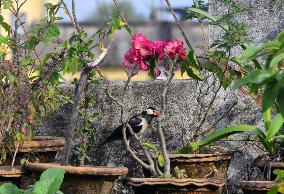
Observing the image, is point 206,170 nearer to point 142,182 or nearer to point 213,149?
point 213,149

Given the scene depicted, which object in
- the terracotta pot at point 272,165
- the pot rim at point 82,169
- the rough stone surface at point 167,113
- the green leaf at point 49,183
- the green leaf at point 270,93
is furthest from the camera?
the rough stone surface at point 167,113

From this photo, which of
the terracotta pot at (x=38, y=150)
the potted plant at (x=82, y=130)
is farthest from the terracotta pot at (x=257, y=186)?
the terracotta pot at (x=38, y=150)

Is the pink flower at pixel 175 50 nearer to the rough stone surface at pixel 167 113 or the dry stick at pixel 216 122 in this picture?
the dry stick at pixel 216 122

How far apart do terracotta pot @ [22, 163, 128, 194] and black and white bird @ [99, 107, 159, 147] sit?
778mm

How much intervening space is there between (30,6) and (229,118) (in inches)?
162

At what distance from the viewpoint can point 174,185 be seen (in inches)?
142

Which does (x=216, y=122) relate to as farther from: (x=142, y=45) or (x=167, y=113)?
(x=142, y=45)

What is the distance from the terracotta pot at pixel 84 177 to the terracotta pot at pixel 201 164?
562 millimetres

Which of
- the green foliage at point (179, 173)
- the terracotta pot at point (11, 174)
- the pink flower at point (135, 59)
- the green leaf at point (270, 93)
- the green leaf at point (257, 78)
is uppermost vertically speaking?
the pink flower at point (135, 59)

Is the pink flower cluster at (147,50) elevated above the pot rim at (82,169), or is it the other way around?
the pink flower cluster at (147,50)

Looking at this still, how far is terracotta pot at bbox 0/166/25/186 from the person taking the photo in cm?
344

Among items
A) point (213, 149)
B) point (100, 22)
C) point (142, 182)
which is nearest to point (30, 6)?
point (100, 22)

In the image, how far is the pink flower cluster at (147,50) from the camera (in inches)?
152

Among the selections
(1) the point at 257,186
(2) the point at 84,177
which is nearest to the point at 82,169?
(2) the point at 84,177
